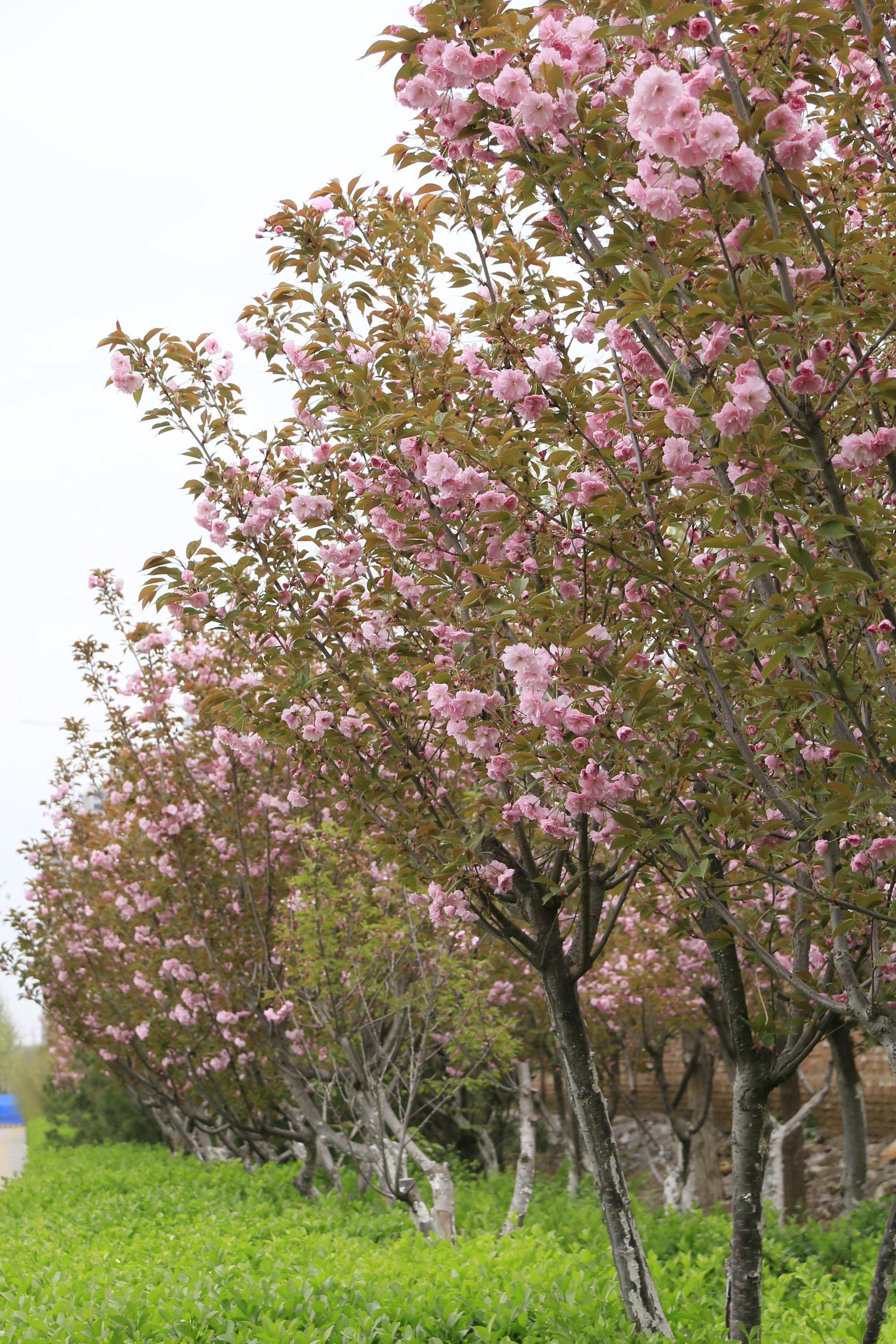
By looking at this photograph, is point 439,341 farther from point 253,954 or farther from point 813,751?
point 253,954

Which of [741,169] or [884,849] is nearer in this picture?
[741,169]

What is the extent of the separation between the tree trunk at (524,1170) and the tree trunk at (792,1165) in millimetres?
2254

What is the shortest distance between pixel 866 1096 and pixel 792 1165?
4058 millimetres

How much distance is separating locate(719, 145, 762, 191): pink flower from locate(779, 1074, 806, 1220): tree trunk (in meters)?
9.12

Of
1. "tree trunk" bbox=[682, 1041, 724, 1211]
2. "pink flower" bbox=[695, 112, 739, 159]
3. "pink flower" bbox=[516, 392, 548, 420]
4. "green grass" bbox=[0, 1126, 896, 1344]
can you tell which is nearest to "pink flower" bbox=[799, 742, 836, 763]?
"pink flower" bbox=[516, 392, 548, 420]

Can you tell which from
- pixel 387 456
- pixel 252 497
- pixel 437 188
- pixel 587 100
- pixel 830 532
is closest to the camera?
pixel 830 532

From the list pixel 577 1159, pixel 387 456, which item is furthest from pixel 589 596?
pixel 577 1159

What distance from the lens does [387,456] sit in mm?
3824

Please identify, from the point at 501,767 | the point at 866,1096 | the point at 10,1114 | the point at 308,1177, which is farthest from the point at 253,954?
the point at 10,1114

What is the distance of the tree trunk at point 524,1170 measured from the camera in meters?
8.58

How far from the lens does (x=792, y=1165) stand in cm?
992

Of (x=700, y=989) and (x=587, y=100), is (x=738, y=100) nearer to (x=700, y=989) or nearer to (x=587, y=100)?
(x=587, y=100)

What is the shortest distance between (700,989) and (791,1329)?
4.76 metres

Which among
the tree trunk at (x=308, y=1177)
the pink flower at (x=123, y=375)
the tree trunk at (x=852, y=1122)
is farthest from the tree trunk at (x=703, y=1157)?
the pink flower at (x=123, y=375)
